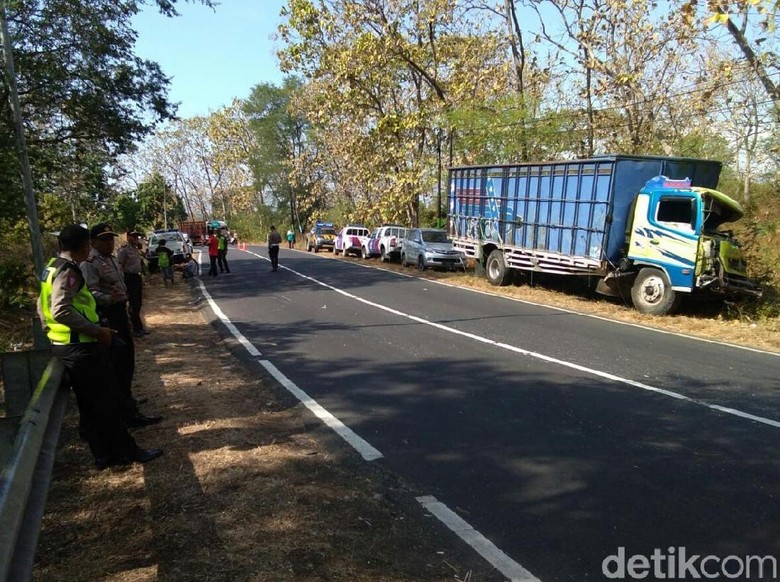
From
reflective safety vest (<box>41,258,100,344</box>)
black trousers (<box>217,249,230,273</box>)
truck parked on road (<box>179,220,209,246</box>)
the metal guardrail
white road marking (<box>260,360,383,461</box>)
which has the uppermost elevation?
reflective safety vest (<box>41,258,100,344</box>)

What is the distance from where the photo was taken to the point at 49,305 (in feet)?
13.9

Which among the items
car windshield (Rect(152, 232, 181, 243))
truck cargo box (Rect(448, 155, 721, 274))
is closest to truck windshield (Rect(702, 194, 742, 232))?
truck cargo box (Rect(448, 155, 721, 274))

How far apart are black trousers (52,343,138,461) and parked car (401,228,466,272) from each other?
1683 cm

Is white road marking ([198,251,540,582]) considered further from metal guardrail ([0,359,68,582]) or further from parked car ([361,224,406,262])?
parked car ([361,224,406,262])

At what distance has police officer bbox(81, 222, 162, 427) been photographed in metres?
5.70

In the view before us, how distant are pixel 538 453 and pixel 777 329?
850 cm

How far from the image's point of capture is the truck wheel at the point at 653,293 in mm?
12188

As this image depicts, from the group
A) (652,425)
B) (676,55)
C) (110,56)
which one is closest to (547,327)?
(652,425)

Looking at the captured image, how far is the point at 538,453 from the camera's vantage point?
4840mm

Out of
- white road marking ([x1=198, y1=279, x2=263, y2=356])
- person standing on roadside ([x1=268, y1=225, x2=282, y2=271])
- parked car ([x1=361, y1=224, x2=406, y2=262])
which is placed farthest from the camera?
parked car ([x1=361, y1=224, x2=406, y2=262])

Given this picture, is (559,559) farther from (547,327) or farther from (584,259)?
(584,259)

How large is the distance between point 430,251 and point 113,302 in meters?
16.8

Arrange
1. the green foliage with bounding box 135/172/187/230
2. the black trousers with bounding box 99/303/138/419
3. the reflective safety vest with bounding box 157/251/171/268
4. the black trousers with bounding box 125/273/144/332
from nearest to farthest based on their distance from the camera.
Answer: the black trousers with bounding box 99/303/138/419 → the black trousers with bounding box 125/273/144/332 → the reflective safety vest with bounding box 157/251/171/268 → the green foliage with bounding box 135/172/187/230
